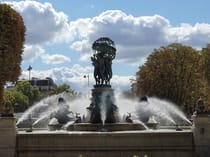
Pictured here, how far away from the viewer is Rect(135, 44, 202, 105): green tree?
70.2 metres

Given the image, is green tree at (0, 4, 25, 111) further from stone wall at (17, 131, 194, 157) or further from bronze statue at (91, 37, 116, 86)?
stone wall at (17, 131, 194, 157)

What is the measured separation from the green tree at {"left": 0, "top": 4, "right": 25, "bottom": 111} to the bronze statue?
14175 millimetres

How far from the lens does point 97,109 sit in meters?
30.3

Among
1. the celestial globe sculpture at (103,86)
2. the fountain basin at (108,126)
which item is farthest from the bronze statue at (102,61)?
the fountain basin at (108,126)

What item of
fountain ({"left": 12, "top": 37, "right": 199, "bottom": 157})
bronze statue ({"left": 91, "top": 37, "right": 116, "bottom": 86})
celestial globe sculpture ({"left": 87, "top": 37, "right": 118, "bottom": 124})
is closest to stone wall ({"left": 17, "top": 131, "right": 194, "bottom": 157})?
fountain ({"left": 12, "top": 37, "right": 199, "bottom": 157})

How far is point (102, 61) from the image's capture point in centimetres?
3088

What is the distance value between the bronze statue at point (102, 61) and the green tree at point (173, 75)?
3868cm

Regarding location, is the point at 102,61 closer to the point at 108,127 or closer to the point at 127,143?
the point at 108,127

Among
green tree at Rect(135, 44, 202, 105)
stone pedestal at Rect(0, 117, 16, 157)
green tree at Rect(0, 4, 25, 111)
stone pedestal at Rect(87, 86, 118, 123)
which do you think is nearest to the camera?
A: stone pedestal at Rect(0, 117, 16, 157)

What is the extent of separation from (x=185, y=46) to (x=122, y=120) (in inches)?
1772

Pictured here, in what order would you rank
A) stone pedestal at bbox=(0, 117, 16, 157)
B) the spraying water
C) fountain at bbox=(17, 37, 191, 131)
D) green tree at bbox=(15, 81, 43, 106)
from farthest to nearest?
green tree at bbox=(15, 81, 43, 106), the spraying water, fountain at bbox=(17, 37, 191, 131), stone pedestal at bbox=(0, 117, 16, 157)

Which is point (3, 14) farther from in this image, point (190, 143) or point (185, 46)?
point (185, 46)

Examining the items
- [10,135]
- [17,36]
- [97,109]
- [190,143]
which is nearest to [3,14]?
[17,36]

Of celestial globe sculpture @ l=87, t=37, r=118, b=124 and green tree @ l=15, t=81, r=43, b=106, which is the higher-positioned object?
green tree @ l=15, t=81, r=43, b=106
